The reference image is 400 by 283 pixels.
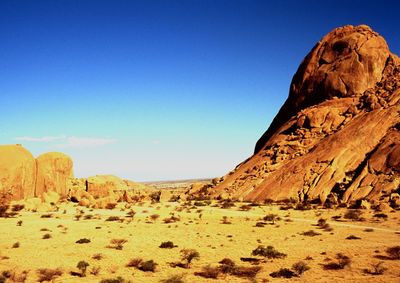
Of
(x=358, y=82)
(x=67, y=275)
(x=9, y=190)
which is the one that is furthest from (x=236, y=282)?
(x=358, y=82)

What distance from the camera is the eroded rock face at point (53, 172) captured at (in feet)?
162

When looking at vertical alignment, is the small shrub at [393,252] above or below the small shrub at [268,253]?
above

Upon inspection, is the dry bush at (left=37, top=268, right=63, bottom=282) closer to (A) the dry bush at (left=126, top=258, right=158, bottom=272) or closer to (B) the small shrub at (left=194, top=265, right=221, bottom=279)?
(A) the dry bush at (left=126, top=258, right=158, bottom=272)

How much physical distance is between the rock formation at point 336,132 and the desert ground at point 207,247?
7.28 meters

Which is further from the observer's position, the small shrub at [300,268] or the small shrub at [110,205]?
the small shrub at [110,205]

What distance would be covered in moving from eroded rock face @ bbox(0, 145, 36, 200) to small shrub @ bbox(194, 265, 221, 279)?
1454 inches

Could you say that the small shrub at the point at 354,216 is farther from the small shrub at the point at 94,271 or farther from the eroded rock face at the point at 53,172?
the eroded rock face at the point at 53,172

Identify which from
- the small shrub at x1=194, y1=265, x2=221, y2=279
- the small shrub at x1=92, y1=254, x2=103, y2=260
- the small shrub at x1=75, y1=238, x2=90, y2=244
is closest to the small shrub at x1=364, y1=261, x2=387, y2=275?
the small shrub at x1=194, y1=265, x2=221, y2=279

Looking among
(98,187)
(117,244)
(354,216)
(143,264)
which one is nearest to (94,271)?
(143,264)

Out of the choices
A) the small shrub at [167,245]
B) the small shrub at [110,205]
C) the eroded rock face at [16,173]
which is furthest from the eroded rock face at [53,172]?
the small shrub at [167,245]

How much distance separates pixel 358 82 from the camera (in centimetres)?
5456

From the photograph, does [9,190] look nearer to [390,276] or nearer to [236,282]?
[236,282]

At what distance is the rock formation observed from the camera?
38.7 metres

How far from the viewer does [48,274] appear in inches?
565
